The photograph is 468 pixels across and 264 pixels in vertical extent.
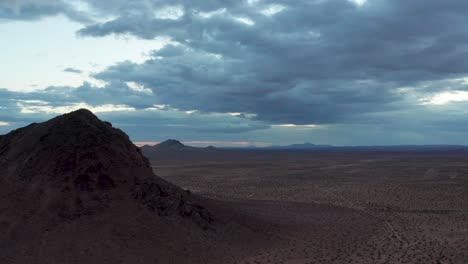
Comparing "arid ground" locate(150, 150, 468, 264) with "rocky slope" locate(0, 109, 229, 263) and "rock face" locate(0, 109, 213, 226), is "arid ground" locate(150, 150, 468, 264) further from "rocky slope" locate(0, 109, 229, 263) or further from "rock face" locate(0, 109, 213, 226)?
"rock face" locate(0, 109, 213, 226)

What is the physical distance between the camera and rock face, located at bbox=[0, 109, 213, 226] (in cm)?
2011

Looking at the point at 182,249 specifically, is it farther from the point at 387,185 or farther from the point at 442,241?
the point at 387,185

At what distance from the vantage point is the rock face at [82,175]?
20.1 metres

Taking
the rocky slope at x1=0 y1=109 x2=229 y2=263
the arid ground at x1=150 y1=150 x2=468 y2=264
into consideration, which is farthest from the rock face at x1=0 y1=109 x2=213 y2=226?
the arid ground at x1=150 y1=150 x2=468 y2=264

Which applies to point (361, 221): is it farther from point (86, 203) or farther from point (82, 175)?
point (82, 175)

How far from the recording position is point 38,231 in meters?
18.1

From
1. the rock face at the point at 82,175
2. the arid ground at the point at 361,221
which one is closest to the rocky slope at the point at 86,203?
the rock face at the point at 82,175

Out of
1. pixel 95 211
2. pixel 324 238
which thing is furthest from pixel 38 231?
pixel 324 238

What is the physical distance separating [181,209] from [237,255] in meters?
4.06

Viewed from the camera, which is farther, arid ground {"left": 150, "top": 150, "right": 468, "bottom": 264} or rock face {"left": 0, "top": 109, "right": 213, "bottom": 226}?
arid ground {"left": 150, "top": 150, "right": 468, "bottom": 264}

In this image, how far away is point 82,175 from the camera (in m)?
21.0

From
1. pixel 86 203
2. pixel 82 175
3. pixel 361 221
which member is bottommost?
pixel 361 221

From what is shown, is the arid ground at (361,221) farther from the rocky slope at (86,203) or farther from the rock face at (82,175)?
the rock face at (82,175)

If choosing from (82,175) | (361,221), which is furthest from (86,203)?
(361,221)
